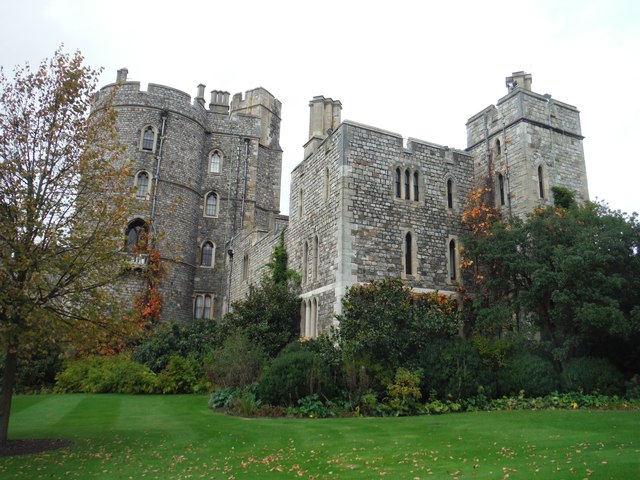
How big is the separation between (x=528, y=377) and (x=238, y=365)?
8.26 metres

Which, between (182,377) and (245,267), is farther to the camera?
(245,267)

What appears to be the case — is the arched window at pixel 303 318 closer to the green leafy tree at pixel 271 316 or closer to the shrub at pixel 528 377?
the green leafy tree at pixel 271 316

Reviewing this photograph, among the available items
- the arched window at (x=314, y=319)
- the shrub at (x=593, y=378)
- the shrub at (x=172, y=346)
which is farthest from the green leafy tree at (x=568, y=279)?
the shrub at (x=172, y=346)

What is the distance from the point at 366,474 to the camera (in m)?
6.91

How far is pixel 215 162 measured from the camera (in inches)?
1276

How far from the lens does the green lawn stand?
7.06m

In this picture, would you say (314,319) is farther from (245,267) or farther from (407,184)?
(245,267)

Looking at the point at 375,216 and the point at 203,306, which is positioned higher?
the point at 375,216

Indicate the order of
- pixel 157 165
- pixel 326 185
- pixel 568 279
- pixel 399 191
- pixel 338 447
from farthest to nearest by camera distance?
pixel 157 165 → pixel 326 185 → pixel 399 191 → pixel 568 279 → pixel 338 447

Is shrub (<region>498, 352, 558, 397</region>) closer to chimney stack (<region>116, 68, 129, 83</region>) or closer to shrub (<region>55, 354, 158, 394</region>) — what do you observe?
shrub (<region>55, 354, 158, 394</region>)

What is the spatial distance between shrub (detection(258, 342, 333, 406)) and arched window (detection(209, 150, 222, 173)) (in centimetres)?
2026

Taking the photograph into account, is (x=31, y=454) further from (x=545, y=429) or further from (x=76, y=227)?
(x=545, y=429)

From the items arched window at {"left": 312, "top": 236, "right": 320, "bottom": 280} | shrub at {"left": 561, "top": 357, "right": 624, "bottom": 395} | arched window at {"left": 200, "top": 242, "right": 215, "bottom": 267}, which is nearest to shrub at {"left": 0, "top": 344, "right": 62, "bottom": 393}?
arched window at {"left": 200, "top": 242, "right": 215, "bottom": 267}

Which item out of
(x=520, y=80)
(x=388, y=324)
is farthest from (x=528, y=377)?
(x=520, y=80)
